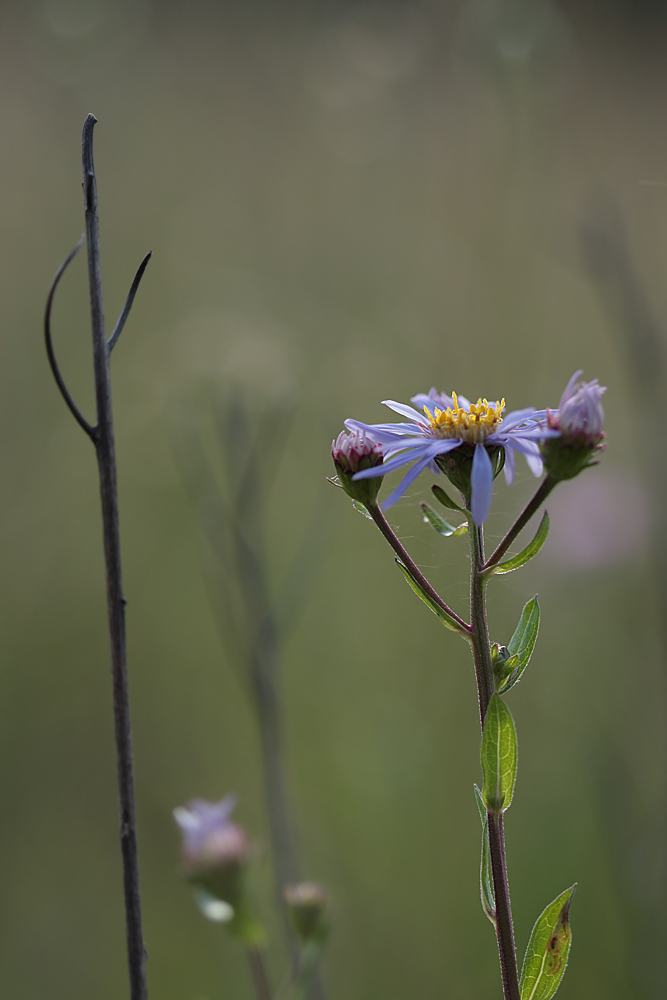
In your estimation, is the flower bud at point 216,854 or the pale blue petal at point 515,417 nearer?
the pale blue petal at point 515,417

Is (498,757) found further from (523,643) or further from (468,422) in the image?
(468,422)

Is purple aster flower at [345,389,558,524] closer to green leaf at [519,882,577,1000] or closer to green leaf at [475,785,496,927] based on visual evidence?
green leaf at [475,785,496,927]

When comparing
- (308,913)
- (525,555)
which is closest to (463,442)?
(525,555)

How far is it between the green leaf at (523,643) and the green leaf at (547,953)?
245 millimetres

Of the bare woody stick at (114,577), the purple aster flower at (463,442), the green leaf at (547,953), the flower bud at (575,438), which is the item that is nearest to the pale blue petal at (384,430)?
the purple aster flower at (463,442)

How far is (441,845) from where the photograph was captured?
269 cm

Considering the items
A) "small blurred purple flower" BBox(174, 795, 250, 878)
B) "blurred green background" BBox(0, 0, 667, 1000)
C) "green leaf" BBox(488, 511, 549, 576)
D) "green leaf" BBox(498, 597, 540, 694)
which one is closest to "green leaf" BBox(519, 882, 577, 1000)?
"green leaf" BBox(498, 597, 540, 694)

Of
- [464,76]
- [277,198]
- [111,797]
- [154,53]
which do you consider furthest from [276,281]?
[111,797]

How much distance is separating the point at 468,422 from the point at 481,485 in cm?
16

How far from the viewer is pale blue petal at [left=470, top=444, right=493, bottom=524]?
102cm

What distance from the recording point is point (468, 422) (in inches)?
47.0

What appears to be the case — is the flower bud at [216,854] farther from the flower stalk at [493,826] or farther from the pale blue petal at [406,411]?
the pale blue petal at [406,411]

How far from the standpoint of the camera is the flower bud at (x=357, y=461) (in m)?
1.17

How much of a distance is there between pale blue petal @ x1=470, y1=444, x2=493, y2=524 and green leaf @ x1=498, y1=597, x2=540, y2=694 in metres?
0.12
